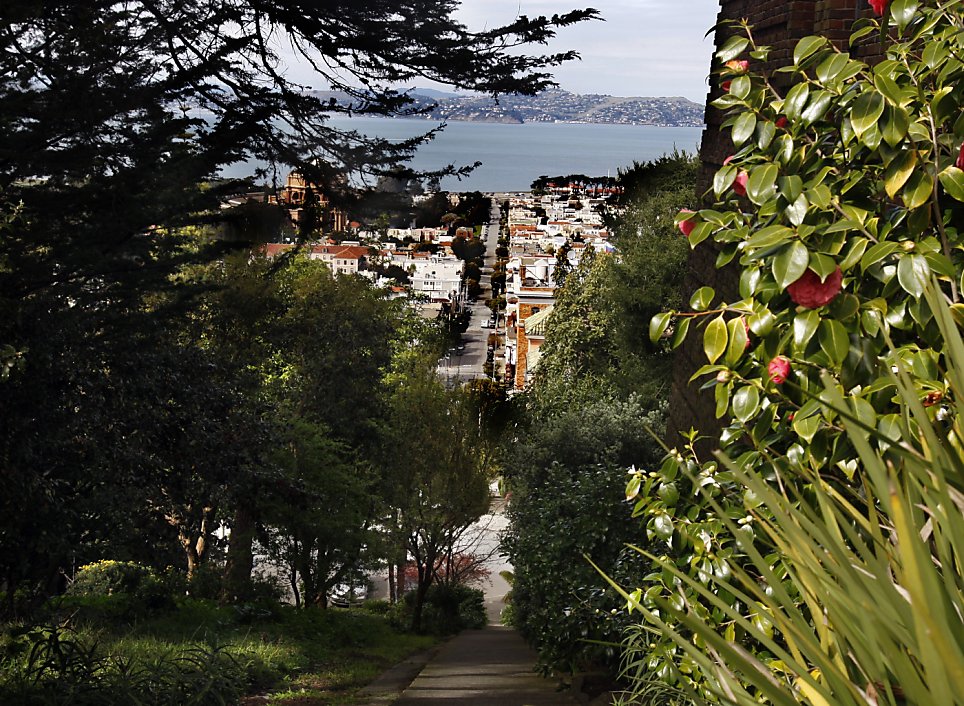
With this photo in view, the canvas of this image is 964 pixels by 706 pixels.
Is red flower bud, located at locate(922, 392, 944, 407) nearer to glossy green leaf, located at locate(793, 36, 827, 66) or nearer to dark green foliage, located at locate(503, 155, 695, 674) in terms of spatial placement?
glossy green leaf, located at locate(793, 36, 827, 66)

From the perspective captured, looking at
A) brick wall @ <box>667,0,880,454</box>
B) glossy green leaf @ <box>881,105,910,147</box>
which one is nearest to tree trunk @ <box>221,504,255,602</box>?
brick wall @ <box>667,0,880,454</box>

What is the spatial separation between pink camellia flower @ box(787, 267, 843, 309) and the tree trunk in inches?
559

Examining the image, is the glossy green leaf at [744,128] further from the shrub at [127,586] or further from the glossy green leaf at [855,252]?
the shrub at [127,586]

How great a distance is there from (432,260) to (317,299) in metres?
16.6

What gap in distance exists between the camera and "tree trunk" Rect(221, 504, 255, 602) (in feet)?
50.6

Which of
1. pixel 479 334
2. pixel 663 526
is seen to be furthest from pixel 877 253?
pixel 479 334

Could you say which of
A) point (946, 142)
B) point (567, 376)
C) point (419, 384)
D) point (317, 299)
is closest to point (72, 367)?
point (946, 142)

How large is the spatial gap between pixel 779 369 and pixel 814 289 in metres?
0.18

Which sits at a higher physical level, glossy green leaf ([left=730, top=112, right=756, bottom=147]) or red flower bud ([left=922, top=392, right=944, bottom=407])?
glossy green leaf ([left=730, top=112, right=756, bottom=147])

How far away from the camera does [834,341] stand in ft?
6.45

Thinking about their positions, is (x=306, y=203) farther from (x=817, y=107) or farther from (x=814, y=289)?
(x=814, y=289)

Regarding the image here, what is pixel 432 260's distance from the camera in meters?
36.8

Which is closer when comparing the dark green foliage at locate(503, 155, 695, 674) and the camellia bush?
the camellia bush

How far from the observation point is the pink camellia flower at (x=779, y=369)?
6.66 ft
